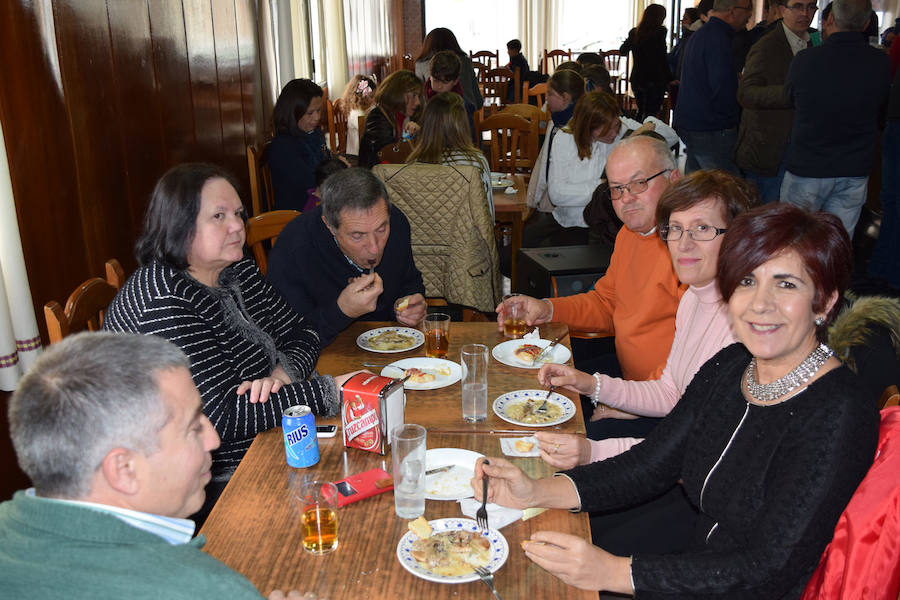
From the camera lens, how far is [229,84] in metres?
4.32

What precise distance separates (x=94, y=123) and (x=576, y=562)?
235cm

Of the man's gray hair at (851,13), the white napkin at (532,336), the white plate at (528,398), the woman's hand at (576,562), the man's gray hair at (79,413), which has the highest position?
the man's gray hair at (851,13)

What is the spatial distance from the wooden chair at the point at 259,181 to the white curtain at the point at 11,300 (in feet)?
6.99

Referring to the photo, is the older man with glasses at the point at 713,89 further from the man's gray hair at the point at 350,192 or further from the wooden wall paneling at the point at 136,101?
the wooden wall paneling at the point at 136,101

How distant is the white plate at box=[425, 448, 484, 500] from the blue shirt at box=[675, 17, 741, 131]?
157 inches

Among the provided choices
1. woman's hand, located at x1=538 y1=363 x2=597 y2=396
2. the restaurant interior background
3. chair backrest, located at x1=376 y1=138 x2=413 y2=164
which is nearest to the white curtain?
the restaurant interior background

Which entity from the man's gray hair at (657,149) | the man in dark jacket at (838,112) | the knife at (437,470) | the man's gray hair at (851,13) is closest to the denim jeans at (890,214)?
the man in dark jacket at (838,112)

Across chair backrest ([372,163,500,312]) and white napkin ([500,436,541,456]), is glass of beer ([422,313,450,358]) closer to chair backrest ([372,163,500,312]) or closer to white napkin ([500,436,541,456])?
white napkin ([500,436,541,456])

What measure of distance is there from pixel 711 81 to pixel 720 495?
157 inches

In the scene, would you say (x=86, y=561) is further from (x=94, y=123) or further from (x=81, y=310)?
(x=94, y=123)

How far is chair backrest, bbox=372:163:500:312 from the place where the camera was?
350 centimetres

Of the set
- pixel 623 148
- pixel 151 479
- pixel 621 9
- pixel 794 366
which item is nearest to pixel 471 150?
pixel 623 148

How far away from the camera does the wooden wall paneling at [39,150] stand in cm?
220

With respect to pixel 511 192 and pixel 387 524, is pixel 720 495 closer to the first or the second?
pixel 387 524
